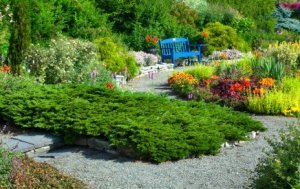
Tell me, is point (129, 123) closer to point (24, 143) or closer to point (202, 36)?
point (24, 143)

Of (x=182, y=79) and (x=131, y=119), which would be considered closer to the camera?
(x=131, y=119)

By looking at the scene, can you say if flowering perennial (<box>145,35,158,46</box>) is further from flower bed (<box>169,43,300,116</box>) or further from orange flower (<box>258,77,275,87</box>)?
orange flower (<box>258,77,275,87</box>)

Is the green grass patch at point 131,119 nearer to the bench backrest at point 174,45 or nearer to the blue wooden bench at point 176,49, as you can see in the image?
the blue wooden bench at point 176,49

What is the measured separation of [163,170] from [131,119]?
122cm

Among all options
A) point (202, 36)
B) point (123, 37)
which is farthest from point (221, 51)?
point (123, 37)

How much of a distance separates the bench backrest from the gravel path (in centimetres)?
986

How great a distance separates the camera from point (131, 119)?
28.2 feet

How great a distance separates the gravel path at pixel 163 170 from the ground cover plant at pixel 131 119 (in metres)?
0.19

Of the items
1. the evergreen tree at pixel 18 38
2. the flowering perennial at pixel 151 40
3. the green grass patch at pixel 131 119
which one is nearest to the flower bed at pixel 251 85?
the green grass patch at pixel 131 119

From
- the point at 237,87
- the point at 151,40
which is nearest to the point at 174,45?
the point at 151,40

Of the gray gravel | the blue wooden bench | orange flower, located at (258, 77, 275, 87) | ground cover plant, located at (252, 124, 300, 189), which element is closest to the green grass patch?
the gray gravel

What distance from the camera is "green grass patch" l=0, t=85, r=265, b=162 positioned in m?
7.96

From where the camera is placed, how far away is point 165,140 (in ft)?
26.3

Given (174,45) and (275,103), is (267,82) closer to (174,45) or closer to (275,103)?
(275,103)
